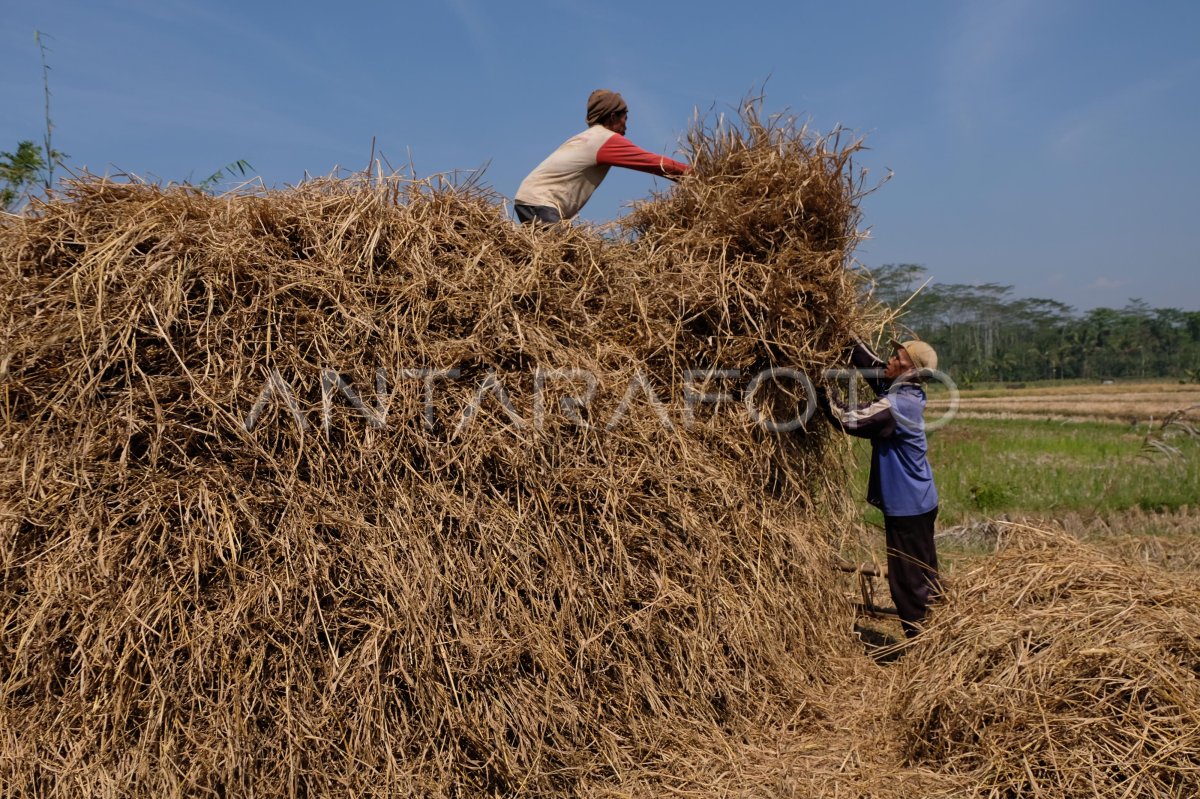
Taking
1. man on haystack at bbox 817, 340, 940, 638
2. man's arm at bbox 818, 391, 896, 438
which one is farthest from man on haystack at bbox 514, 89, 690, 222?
Result: man on haystack at bbox 817, 340, 940, 638

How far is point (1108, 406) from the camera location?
32281 mm

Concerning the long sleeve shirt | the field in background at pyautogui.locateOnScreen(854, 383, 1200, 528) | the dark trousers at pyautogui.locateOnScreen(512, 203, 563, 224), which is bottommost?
the field in background at pyautogui.locateOnScreen(854, 383, 1200, 528)

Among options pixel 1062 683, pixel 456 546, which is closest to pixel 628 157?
pixel 456 546

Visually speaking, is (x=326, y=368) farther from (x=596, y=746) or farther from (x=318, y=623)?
(x=596, y=746)

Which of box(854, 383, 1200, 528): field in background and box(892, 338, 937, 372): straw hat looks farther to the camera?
box(854, 383, 1200, 528): field in background

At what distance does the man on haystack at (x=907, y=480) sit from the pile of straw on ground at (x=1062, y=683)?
727mm

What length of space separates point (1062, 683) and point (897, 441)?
1730 millimetres

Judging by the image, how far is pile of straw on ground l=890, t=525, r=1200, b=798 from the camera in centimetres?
293

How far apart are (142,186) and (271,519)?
56.5 inches

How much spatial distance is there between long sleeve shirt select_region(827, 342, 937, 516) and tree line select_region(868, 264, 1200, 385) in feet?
182

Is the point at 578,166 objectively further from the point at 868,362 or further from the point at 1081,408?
the point at 1081,408

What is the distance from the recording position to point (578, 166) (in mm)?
4504

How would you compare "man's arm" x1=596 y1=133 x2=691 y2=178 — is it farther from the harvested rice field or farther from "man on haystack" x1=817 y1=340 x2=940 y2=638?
"man on haystack" x1=817 y1=340 x2=940 y2=638

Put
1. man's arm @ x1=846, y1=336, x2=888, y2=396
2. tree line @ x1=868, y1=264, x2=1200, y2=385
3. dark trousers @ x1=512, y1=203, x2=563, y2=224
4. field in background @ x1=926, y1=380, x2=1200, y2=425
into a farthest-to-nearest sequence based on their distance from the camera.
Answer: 1. tree line @ x1=868, y1=264, x2=1200, y2=385
2. field in background @ x1=926, y1=380, x2=1200, y2=425
3. dark trousers @ x1=512, y1=203, x2=563, y2=224
4. man's arm @ x1=846, y1=336, x2=888, y2=396
